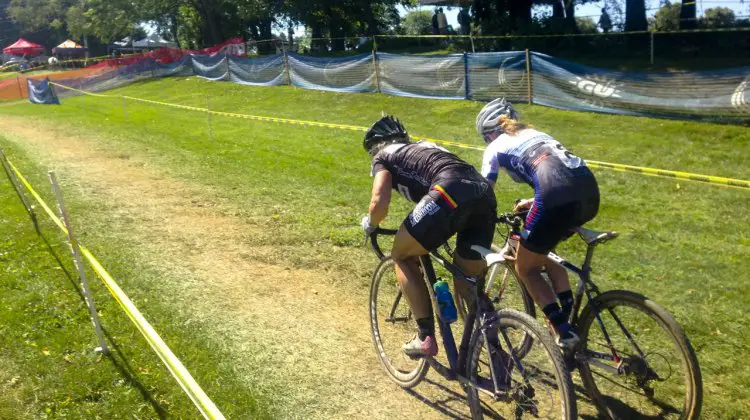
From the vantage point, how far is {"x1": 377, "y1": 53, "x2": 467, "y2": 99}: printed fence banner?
2048 cm

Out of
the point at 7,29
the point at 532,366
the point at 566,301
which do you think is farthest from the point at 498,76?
the point at 7,29

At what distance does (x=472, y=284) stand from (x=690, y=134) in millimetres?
12209

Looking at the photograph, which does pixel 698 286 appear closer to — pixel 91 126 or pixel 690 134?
pixel 690 134

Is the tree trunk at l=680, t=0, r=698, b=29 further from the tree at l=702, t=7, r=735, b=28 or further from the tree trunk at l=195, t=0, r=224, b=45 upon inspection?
the tree trunk at l=195, t=0, r=224, b=45

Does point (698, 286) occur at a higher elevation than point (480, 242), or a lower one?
lower

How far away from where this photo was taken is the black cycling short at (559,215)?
4020mm

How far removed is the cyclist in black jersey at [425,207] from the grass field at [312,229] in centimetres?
95

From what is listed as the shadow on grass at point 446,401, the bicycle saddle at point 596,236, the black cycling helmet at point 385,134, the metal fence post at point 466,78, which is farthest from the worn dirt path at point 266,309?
the metal fence post at point 466,78

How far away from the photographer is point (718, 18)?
25609 millimetres

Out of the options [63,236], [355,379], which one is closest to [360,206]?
[63,236]

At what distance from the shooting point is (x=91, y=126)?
69.8 feet

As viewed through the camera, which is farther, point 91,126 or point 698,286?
point 91,126

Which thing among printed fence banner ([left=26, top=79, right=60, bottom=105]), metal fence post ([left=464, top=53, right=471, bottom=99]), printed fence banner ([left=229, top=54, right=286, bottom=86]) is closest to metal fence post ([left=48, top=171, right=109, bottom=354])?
metal fence post ([left=464, top=53, right=471, bottom=99])

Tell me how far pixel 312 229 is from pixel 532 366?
5.50m
